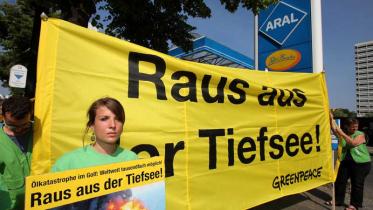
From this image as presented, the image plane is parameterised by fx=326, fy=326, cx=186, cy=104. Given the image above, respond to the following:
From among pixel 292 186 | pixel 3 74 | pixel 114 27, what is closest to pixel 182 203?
pixel 292 186

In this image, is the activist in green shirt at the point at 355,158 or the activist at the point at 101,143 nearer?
the activist at the point at 101,143

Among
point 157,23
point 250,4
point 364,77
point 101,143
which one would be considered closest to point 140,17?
point 157,23

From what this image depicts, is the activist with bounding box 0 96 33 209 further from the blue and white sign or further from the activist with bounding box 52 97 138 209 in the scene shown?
the blue and white sign

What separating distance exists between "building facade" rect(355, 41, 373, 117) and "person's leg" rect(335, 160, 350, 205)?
198ft

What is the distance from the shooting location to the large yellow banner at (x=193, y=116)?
2350 millimetres

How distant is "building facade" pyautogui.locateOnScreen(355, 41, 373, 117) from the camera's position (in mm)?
60219

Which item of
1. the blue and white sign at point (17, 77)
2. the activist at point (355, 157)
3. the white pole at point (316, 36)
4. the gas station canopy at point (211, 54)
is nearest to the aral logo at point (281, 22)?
the white pole at point (316, 36)

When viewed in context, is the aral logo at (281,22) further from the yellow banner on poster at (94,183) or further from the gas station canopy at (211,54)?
the gas station canopy at (211,54)

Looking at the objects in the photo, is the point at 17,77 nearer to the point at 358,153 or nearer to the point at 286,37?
the point at 286,37

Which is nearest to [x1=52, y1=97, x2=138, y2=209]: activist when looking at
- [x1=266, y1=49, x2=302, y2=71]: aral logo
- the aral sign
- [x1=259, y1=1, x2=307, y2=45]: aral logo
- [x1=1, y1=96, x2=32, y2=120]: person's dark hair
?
[x1=1, y1=96, x2=32, y2=120]: person's dark hair

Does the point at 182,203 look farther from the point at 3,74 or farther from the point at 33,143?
the point at 3,74

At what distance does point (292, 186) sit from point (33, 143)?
334cm

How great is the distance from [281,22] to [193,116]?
5.63m

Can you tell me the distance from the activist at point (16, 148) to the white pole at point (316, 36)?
6036mm
